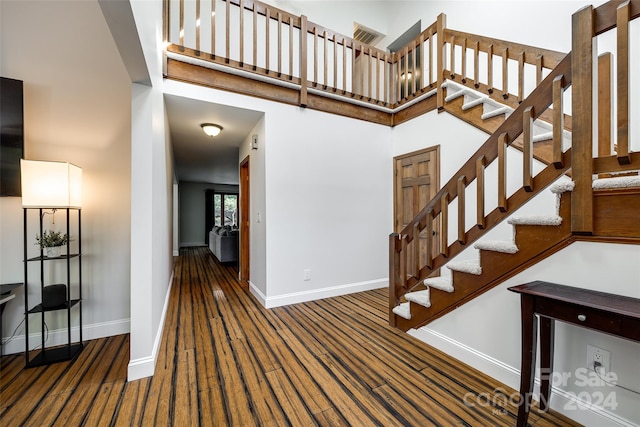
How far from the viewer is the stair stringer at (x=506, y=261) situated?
1.45m

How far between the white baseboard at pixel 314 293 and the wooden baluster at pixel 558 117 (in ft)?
8.82

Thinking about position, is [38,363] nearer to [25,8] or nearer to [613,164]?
[25,8]

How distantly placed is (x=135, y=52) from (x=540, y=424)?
3103 mm

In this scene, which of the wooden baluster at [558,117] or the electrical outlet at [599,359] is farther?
the wooden baluster at [558,117]

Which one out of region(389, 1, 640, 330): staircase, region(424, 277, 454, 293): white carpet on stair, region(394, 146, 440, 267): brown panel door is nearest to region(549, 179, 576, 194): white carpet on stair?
region(389, 1, 640, 330): staircase

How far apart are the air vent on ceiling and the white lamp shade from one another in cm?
560

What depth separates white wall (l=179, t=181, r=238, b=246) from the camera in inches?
375

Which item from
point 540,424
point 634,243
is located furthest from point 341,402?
point 634,243

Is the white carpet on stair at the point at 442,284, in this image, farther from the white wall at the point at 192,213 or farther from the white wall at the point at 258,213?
the white wall at the point at 192,213

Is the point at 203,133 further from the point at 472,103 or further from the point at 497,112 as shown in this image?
the point at 497,112

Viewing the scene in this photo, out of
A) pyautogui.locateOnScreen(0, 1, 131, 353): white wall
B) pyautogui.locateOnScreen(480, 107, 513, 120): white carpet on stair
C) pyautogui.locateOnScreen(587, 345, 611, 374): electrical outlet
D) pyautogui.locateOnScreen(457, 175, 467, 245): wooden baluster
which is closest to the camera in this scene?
pyautogui.locateOnScreen(587, 345, 611, 374): electrical outlet

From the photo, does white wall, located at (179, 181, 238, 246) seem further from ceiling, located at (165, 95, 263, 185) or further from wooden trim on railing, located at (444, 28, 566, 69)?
wooden trim on railing, located at (444, 28, 566, 69)

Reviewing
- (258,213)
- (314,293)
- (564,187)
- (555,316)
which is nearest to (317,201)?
(258,213)

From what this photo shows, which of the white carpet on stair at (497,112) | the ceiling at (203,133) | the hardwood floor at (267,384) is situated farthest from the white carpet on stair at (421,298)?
the ceiling at (203,133)
